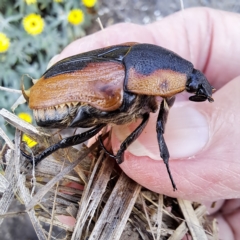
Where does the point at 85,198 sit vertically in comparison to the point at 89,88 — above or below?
below

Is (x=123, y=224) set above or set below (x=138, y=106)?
below

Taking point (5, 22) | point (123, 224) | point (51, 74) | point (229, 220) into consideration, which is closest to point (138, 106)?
point (51, 74)

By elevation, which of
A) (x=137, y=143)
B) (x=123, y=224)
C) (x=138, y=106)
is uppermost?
(x=138, y=106)

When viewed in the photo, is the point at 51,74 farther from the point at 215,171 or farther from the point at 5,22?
the point at 5,22

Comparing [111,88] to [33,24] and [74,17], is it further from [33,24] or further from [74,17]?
[74,17]

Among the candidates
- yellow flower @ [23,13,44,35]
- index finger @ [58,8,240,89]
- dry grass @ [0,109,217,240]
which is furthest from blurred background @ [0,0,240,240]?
dry grass @ [0,109,217,240]

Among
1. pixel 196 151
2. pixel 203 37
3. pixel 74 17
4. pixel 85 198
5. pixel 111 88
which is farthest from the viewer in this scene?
pixel 74 17

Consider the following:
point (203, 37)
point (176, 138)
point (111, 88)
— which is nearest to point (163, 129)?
point (176, 138)

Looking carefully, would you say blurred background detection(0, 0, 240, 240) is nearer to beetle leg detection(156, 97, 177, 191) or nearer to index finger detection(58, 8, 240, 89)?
index finger detection(58, 8, 240, 89)
